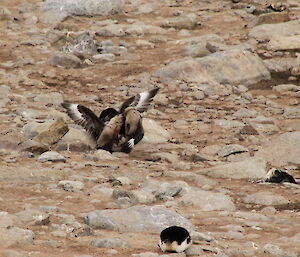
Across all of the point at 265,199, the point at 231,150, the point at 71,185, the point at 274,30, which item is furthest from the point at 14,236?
the point at 274,30

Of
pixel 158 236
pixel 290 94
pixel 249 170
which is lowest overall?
pixel 290 94

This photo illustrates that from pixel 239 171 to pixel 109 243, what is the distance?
385cm

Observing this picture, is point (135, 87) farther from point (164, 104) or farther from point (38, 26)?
point (38, 26)

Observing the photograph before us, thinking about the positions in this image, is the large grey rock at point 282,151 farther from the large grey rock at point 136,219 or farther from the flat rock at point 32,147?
the large grey rock at point 136,219

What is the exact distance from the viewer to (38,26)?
1866 cm

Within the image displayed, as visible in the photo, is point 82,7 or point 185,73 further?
point 82,7

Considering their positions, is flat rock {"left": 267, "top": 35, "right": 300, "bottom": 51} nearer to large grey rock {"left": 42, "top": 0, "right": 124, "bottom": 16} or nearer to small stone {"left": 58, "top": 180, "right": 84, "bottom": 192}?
large grey rock {"left": 42, "top": 0, "right": 124, "bottom": 16}

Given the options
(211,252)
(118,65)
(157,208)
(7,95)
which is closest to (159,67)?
(118,65)

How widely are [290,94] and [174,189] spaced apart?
6612mm

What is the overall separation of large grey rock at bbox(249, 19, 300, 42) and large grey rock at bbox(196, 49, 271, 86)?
2.60m

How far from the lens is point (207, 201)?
27.0ft

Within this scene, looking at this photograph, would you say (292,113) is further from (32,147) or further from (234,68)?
(32,147)

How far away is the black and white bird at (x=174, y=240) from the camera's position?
611cm

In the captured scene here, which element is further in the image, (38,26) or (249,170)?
(38,26)
